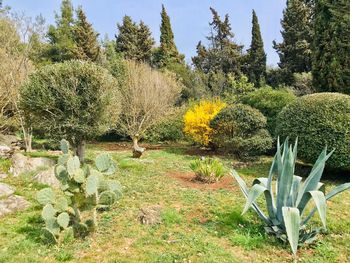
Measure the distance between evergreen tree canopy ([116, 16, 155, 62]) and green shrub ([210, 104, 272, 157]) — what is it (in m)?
17.8

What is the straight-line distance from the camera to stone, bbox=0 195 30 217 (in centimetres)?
593

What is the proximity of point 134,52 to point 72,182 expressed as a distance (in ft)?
81.2

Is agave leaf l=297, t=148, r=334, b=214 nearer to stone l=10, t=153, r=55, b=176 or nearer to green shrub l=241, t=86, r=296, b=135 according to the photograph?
stone l=10, t=153, r=55, b=176

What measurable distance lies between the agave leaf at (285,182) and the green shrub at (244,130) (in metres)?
7.02

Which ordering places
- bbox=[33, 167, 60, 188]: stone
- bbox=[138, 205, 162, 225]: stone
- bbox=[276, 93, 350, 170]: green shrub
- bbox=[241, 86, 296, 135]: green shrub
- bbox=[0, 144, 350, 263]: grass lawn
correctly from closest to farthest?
bbox=[0, 144, 350, 263]: grass lawn < bbox=[138, 205, 162, 225]: stone < bbox=[33, 167, 60, 188]: stone < bbox=[276, 93, 350, 170]: green shrub < bbox=[241, 86, 296, 135]: green shrub

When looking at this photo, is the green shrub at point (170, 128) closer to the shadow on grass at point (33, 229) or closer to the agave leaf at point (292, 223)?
the shadow on grass at point (33, 229)

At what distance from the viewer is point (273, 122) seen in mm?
13016

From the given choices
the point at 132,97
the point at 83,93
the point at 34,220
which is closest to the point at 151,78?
the point at 132,97

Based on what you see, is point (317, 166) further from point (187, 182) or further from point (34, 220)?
point (34, 220)

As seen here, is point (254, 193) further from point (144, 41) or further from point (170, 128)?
point (144, 41)

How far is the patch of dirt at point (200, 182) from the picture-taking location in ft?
24.6

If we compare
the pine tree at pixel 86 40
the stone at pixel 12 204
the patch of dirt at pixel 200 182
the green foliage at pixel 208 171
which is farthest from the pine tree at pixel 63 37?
the stone at pixel 12 204

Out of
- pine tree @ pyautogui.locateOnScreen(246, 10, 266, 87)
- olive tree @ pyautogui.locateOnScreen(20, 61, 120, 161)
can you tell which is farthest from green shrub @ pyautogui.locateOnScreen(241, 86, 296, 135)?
pine tree @ pyautogui.locateOnScreen(246, 10, 266, 87)

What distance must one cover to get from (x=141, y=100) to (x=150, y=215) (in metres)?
10.9
